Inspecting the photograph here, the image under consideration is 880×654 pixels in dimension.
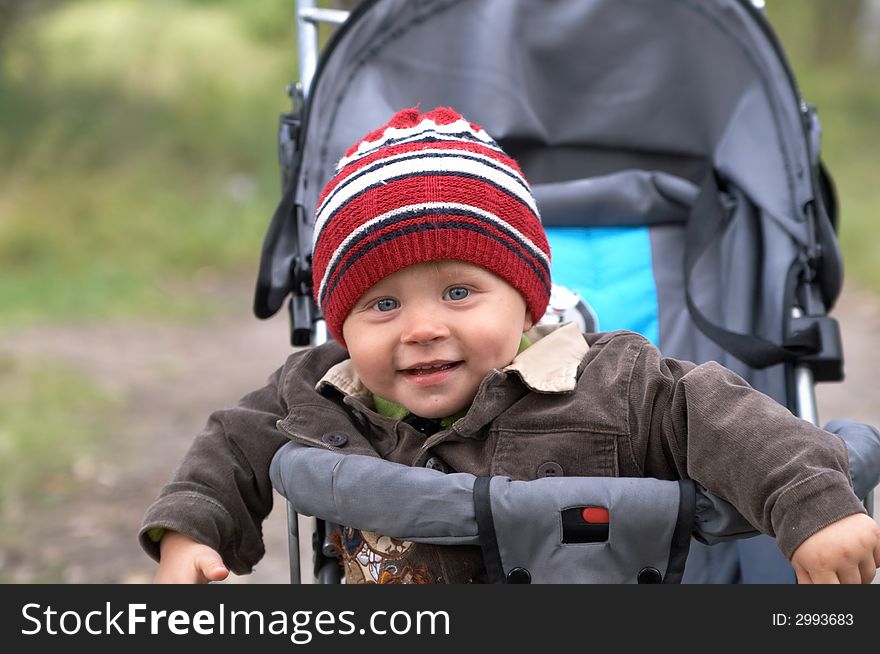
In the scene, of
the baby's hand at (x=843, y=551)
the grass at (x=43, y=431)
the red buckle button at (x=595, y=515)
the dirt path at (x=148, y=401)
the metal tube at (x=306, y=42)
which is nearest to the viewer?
the baby's hand at (x=843, y=551)

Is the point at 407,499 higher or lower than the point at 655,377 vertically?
lower

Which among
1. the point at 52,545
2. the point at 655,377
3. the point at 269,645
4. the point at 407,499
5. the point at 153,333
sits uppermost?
the point at 153,333

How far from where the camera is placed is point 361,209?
76.1 inches

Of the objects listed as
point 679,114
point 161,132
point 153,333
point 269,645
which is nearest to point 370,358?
point 269,645

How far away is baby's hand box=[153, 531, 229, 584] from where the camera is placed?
186cm

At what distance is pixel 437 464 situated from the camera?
1918 millimetres

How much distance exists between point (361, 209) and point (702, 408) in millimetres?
645

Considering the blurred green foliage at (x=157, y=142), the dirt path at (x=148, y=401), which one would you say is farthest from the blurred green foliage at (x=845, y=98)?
the dirt path at (x=148, y=401)

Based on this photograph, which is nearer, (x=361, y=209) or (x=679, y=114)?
A: (x=361, y=209)

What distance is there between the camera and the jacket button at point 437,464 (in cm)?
191

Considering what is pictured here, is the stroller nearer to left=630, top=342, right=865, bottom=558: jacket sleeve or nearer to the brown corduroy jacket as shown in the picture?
the brown corduroy jacket

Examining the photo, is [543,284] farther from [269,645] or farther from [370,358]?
[269,645]

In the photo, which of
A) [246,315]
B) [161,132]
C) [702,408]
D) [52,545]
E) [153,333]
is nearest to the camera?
[702,408]

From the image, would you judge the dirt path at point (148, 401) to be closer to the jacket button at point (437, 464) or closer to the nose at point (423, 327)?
the jacket button at point (437, 464)
